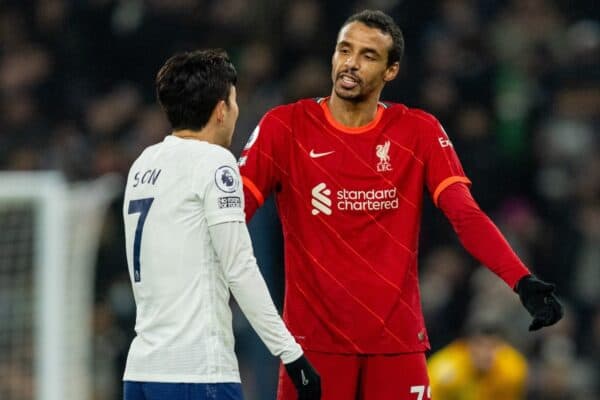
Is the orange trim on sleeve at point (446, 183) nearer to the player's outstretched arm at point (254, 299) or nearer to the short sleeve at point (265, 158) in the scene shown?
the short sleeve at point (265, 158)

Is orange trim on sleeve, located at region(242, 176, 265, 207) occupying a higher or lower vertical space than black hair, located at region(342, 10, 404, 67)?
lower

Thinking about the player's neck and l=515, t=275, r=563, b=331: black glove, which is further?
the player's neck

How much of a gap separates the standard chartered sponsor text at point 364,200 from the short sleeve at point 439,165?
0.48 ft

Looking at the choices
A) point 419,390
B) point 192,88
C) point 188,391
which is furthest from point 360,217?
point 188,391

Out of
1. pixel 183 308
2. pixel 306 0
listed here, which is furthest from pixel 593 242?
pixel 183 308

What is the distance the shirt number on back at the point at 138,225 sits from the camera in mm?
3977

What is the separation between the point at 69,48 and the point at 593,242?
390cm

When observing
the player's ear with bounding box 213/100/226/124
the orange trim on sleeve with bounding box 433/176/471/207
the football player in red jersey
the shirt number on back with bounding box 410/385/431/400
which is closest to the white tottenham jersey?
the player's ear with bounding box 213/100/226/124

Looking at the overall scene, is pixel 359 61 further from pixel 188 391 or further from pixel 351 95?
pixel 188 391

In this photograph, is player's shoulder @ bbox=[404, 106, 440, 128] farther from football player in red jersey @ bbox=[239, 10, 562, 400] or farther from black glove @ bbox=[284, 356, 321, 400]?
black glove @ bbox=[284, 356, 321, 400]

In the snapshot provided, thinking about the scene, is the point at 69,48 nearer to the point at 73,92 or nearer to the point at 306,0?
the point at 73,92

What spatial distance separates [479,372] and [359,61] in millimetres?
4052

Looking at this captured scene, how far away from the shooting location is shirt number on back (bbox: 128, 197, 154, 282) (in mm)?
3977

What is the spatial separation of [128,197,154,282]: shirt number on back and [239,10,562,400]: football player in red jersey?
22.2 inches
